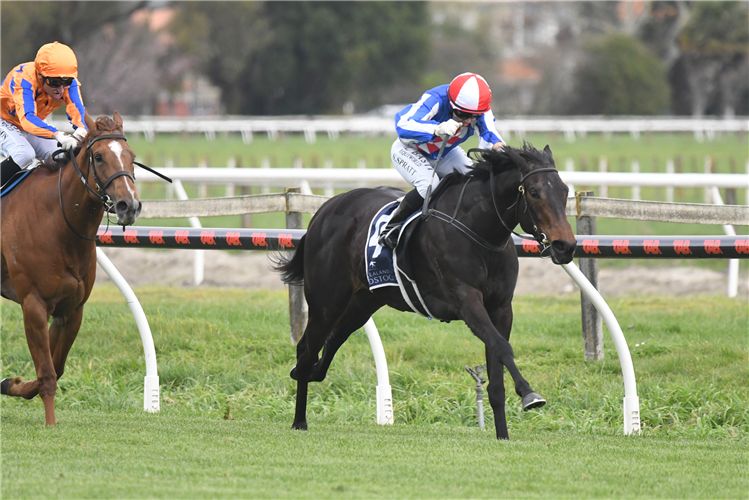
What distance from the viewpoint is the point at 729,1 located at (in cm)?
4872

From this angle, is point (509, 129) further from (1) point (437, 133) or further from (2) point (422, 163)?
(1) point (437, 133)

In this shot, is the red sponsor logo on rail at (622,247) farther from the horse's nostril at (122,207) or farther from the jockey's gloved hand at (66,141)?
the jockey's gloved hand at (66,141)

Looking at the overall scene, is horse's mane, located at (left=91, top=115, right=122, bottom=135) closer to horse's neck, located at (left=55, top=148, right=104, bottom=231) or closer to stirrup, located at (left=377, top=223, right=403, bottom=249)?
horse's neck, located at (left=55, top=148, right=104, bottom=231)

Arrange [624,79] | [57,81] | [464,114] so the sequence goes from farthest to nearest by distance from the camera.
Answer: [624,79] < [57,81] < [464,114]

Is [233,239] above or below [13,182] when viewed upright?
below

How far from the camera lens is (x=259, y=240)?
22.8 feet

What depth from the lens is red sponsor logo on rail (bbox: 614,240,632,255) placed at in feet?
20.4

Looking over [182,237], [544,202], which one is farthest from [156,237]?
[544,202]

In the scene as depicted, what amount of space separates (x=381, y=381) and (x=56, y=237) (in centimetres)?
214

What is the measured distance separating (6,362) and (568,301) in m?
4.68

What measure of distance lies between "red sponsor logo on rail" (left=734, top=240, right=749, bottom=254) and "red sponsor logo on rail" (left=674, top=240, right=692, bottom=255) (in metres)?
0.27

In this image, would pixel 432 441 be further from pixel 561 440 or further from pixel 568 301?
pixel 568 301

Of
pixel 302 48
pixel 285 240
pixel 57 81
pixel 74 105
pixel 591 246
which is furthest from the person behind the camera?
pixel 302 48

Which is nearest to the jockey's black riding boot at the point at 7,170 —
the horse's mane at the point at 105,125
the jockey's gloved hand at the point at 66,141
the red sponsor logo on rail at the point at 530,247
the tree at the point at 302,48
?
the jockey's gloved hand at the point at 66,141
